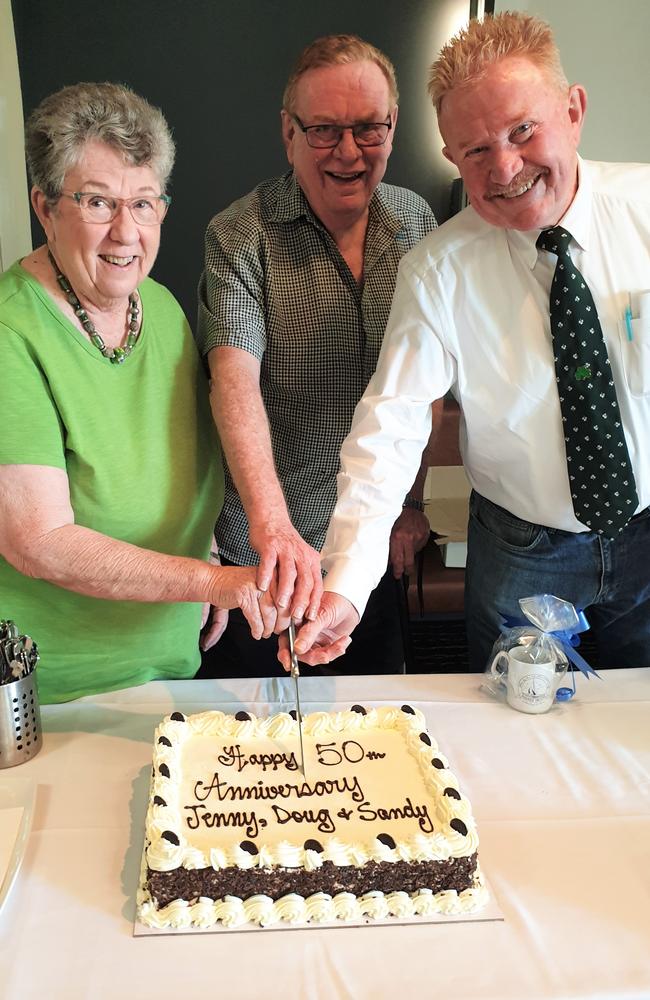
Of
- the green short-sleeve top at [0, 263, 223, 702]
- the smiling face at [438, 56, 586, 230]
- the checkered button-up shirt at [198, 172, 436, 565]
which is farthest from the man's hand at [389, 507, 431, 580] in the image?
the smiling face at [438, 56, 586, 230]

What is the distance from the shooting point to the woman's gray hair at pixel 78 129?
140 centimetres

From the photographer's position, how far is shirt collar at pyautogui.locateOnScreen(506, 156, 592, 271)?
5.29ft

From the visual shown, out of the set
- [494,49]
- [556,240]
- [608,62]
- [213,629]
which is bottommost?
[213,629]

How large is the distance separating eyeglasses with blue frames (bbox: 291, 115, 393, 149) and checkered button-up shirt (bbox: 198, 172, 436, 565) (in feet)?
0.40

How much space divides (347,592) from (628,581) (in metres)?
0.63

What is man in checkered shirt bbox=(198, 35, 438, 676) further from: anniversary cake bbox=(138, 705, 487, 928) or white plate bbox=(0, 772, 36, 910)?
white plate bbox=(0, 772, 36, 910)

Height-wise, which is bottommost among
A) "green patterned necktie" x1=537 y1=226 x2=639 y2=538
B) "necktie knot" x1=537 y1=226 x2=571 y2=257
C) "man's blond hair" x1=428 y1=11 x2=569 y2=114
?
"green patterned necktie" x1=537 y1=226 x2=639 y2=538

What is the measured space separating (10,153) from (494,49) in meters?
2.36

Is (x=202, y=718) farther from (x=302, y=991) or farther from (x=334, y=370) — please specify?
(x=334, y=370)

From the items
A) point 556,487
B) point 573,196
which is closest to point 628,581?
point 556,487

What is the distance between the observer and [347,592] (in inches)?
62.7

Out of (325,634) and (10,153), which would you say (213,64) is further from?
(325,634)

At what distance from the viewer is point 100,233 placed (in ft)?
4.78

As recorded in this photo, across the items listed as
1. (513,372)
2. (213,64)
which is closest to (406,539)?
(513,372)
